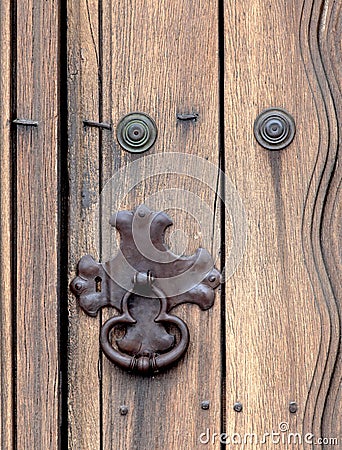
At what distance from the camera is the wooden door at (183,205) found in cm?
108

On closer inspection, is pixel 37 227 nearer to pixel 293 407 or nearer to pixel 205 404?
pixel 205 404

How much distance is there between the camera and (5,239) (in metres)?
1.07

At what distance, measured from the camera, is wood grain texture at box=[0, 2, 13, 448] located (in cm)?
106

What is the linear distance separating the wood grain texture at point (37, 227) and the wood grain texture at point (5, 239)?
0.01 m

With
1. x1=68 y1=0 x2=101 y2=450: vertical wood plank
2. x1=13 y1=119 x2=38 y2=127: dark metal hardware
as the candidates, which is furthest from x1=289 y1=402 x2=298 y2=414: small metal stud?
x1=13 y1=119 x2=38 y2=127: dark metal hardware

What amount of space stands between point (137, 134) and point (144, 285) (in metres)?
0.23

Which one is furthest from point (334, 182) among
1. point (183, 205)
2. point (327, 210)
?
point (183, 205)

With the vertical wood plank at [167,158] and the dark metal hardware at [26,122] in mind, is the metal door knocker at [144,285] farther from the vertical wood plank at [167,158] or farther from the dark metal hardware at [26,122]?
the dark metal hardware at [26,122]

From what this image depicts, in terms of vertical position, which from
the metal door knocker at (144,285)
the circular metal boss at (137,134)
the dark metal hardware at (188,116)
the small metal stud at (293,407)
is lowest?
the small metal stud at (293,407)

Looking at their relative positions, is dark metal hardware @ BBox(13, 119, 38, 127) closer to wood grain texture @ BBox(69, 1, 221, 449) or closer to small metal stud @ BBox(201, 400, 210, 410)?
wood grain texture @ BBox(69, 1, 221, 449)

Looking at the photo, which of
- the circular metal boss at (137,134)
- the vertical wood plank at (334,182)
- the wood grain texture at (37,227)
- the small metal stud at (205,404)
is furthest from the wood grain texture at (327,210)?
the wood grain texture at (37,227)

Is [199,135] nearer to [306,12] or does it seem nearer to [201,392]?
[306,12]

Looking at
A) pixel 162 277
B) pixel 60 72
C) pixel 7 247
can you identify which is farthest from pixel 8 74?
pixel 162 277

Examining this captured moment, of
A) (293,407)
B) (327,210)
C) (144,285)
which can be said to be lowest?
(293,407)
